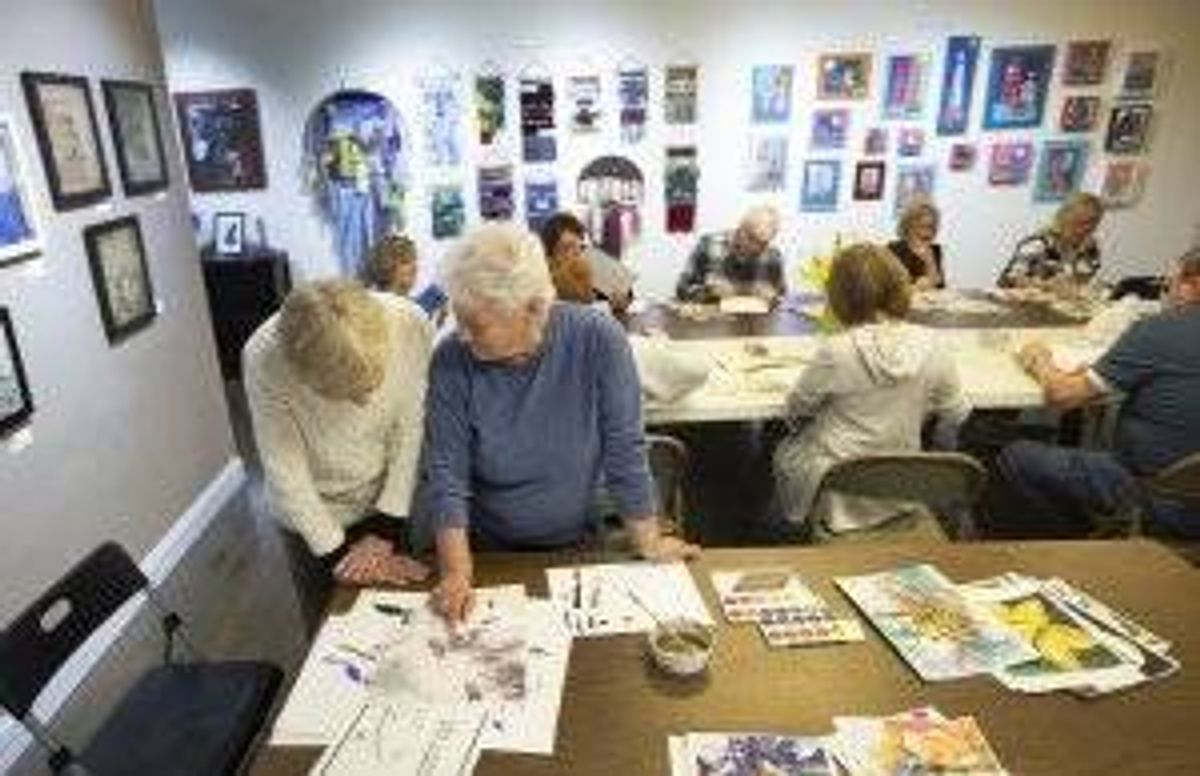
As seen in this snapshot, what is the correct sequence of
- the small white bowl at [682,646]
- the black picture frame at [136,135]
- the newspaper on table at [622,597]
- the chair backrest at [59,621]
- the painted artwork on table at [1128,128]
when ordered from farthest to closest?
the painted artwork on table at [1128,128]
the black picture frame at [136,135]
the chair backrest at [59,621]
the newspaper on table at [622,597]
the small white bowl at [682,646]

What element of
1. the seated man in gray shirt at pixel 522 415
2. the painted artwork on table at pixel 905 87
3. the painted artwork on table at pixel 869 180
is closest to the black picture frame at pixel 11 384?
the seated man in gray shirt at pixel 522 415

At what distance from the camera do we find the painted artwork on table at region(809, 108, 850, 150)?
5359 millimetres

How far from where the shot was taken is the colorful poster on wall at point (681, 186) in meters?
5.46

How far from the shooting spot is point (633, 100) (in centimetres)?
533

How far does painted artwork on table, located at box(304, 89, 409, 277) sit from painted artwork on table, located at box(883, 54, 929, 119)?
10.0 feet

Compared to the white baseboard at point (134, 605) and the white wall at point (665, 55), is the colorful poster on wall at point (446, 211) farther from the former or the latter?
the white baseboard at point (134, 605)

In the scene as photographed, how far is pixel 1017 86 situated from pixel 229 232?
5.14 meters

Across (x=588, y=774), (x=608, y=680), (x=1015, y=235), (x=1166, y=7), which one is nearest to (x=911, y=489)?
(x=608, y=680)

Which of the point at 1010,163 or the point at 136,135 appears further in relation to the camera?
the point at 1010,163

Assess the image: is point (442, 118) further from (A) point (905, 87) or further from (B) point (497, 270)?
(B) point (497, 270)

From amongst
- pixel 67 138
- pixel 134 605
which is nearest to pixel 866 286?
pixel 67 138

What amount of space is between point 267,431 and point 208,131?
439cm

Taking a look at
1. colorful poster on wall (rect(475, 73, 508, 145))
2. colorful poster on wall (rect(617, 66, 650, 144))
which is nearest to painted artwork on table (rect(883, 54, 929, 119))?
colorful poster on wall (rect(617, 66, 650, 144))

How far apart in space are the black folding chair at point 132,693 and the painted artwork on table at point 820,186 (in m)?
4.54
